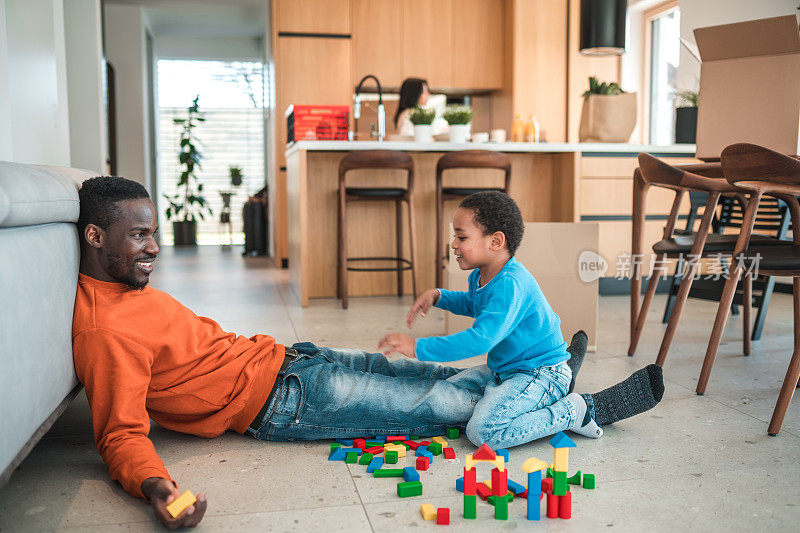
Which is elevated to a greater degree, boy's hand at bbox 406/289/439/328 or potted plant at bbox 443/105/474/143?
potted plant at bbox 443/105/474/143

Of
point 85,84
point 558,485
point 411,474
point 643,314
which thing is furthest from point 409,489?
point 85,84

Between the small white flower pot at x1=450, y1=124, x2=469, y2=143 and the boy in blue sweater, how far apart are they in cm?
241

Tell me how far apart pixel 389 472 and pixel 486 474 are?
8.3 inches

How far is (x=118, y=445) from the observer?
1341mm

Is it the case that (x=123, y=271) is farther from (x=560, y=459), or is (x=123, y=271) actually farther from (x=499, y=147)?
(x=499, y=147)

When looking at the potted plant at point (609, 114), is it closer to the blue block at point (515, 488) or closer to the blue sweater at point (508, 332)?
the blue sweater at point (508, 332)

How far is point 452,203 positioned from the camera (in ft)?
14.4

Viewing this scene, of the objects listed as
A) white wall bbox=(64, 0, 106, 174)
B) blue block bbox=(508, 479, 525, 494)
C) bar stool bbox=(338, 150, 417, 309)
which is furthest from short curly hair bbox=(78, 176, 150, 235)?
white wall bbox=(64, 0, 106, 174)

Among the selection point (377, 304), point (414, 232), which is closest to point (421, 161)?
point (414, 232)

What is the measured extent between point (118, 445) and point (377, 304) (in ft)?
8.90

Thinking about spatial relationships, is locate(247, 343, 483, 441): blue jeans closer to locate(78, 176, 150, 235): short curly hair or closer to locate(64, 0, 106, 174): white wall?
locate(78, 176, 150, 235): short curly hair

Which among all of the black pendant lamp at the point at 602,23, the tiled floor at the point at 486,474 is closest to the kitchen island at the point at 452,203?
the black pendant lamp at the point at 602,23

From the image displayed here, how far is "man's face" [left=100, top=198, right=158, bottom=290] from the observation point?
148 cm

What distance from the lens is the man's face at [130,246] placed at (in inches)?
58.3
